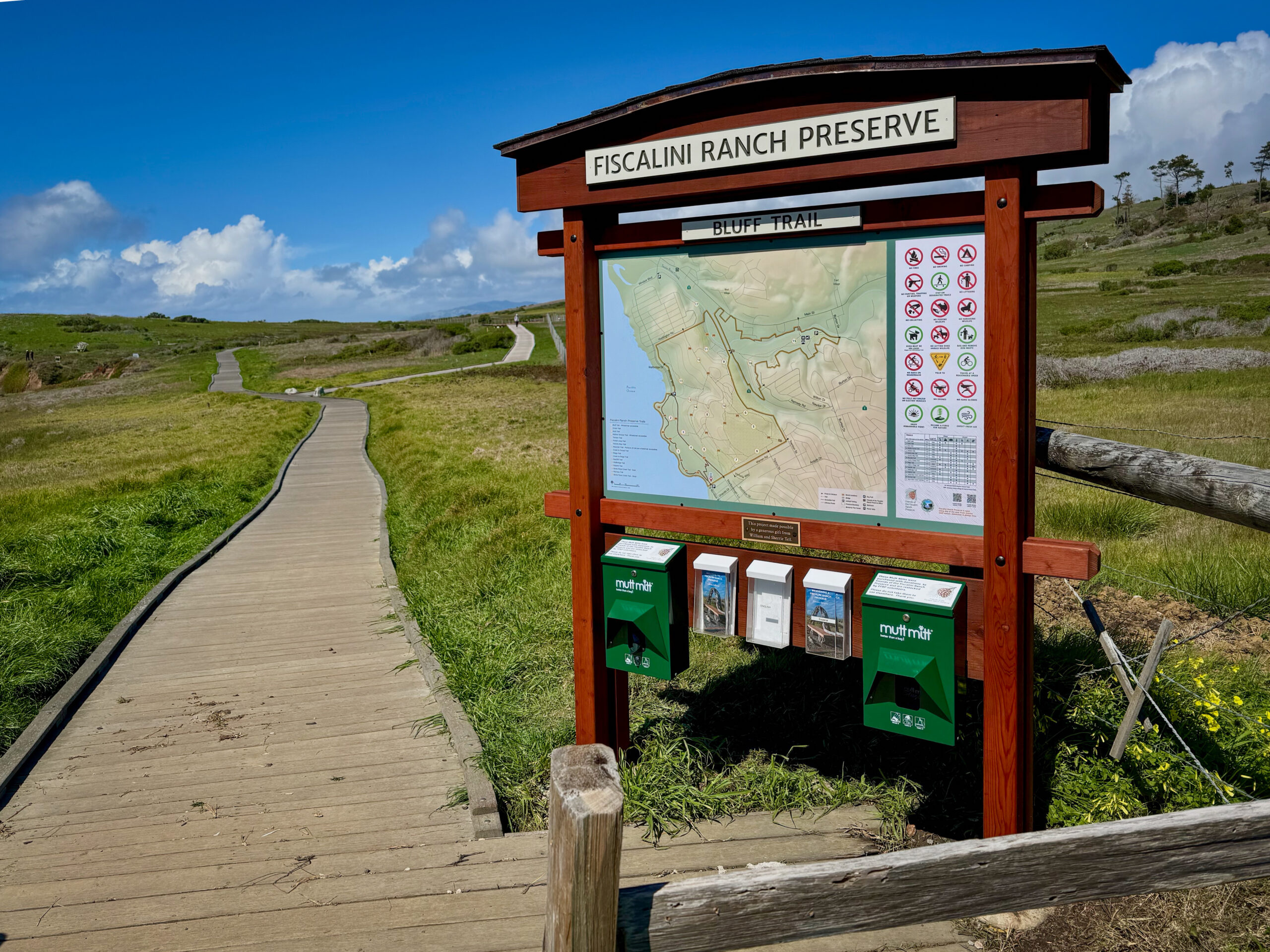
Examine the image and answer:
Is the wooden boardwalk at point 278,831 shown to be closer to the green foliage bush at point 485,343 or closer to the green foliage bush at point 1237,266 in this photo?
the green foliage bush at point 485,343

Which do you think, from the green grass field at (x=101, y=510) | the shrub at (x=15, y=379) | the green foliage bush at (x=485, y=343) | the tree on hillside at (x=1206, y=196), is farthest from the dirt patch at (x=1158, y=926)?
the tree on hillside at (x=1206, y=196)

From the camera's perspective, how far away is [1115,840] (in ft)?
7.52

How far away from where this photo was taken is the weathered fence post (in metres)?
2.03

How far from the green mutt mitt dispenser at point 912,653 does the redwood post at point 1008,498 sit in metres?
0.14

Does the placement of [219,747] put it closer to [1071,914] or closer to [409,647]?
[409,647]

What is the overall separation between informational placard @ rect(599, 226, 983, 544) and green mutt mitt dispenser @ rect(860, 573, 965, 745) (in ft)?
0.85

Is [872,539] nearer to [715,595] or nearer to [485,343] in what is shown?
[715,595]

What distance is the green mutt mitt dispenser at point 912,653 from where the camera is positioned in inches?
135

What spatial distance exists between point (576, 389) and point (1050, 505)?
22.7ft

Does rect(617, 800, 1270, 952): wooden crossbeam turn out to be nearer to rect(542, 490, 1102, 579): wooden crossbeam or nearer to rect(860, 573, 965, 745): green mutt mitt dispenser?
rect(542, 490, 1102, 579): wooden crossbeam

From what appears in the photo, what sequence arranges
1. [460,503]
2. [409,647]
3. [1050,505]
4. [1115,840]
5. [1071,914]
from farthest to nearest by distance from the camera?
[460,503], [1050,505], [409,647], [1071,914], [1115,840]

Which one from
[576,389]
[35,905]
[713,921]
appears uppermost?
[576,389]

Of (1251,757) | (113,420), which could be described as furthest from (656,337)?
(113,420)

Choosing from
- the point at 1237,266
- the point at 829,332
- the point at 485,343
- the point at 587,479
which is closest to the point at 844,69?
the point at 829,332
